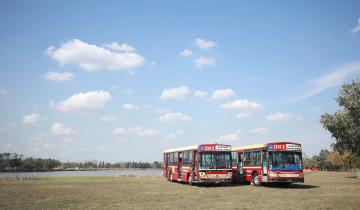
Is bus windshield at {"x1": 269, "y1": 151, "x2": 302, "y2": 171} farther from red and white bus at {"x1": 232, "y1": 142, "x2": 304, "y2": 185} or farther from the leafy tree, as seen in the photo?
the leafy tree

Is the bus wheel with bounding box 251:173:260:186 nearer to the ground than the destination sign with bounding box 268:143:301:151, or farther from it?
nearer to the ground

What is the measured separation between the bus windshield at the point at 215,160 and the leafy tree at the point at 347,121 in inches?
703

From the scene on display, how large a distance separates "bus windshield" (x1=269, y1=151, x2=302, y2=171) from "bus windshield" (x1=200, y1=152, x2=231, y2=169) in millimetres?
3197

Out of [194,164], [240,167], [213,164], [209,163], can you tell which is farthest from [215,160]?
[240,167]

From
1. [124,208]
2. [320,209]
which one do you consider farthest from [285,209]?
[124,208]

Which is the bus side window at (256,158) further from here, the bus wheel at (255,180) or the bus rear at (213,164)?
the bus rear at (213,164)

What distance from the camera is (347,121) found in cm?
3697

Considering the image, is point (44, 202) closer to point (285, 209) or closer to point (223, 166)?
point (285, 209)

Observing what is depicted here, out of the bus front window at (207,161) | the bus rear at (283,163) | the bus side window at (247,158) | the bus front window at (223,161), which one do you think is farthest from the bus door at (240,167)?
the bus rear at (283,163)

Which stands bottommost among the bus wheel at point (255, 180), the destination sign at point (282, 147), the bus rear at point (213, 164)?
A: the bus wheel at point (255, 180)

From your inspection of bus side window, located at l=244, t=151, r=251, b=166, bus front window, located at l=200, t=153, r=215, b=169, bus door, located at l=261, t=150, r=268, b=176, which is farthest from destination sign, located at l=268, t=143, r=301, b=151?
bus front window, located at l=200, t=153, r=215, b=169

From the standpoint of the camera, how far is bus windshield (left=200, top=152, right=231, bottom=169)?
24906 mm

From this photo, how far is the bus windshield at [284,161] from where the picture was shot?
2347 centimetres

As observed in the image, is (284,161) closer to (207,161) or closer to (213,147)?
(213,147)
